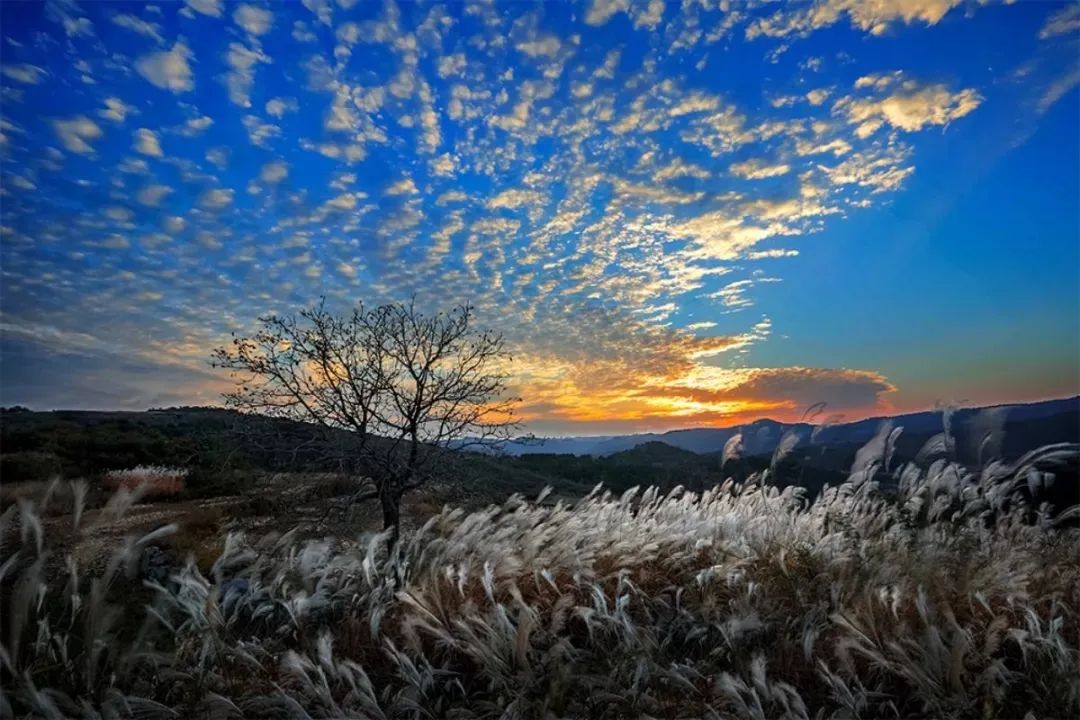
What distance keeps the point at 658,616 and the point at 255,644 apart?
325 centimetres

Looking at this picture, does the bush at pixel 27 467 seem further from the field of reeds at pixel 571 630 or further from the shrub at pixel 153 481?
the field of reeds at pixel 571 630

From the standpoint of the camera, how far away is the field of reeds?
4.01 metres

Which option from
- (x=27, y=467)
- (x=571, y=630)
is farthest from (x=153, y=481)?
(x=571, y=630)

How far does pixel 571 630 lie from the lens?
17.8ft

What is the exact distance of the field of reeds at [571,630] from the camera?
4012mm

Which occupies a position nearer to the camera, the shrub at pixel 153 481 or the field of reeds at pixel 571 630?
the field of reeds at pixel 571 630

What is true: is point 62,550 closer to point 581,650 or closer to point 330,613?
point 330,613

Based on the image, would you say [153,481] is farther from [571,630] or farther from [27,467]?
[571,630]

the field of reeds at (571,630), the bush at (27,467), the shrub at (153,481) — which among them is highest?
the bush at (27,467)

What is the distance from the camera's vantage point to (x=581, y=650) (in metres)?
4.65

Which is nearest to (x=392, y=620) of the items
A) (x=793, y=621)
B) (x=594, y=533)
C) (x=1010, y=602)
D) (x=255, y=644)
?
(x=255, y=644)

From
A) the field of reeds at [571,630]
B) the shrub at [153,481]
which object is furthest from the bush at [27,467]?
the field of reeds at [571,630]

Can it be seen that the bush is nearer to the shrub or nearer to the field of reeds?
the shrub

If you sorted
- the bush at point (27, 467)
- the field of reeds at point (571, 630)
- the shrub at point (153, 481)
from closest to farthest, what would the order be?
the field of reeds at point (571, 630)
the shrub at point (153, 481)
the bush at point (27, 467)
